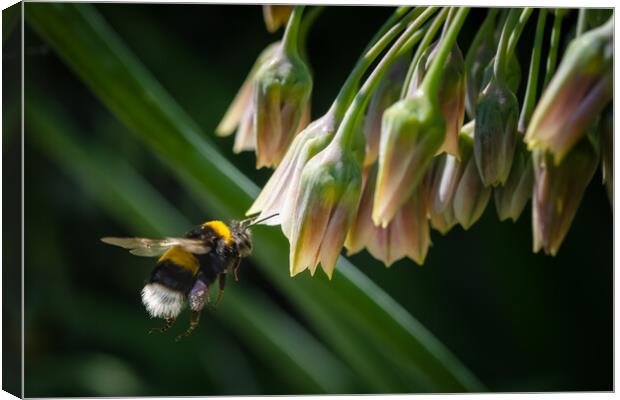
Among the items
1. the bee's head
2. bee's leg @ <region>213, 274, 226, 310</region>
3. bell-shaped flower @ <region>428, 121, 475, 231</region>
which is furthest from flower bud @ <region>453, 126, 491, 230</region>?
Result: bee's leg @ <region>213, 274, 226, 310</region>

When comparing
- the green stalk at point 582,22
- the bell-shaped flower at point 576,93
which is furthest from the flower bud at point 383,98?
the bell-shaped flower at point 576,93

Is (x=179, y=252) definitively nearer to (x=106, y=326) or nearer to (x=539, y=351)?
(x=106, y=326)

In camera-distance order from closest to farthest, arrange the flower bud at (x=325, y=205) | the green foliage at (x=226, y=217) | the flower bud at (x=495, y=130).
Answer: the flower bud at (x=325, y=205), the flower bud at (x=495, y=130), the green foliage at (x=226, y=217)

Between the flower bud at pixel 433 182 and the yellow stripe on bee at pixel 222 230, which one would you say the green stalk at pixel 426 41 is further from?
the yellow stripe on bee at pixel 222 230

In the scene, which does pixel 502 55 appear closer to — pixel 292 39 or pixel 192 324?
pixel 292 39

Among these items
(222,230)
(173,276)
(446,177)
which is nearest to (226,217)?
(222,230)
